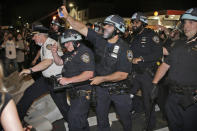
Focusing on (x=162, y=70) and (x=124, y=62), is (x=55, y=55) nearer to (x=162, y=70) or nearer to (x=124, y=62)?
(x=124, y=62)

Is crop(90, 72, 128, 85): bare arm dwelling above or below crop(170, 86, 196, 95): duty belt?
above

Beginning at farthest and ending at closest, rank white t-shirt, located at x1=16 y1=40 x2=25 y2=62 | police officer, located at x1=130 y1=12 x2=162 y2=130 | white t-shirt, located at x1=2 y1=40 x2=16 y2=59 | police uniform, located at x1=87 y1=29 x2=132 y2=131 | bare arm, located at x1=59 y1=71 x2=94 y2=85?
white t-shirt, located at x1=16 y1=40 x2=25 y2=62, white t-shirt, located at x1=2 y1=40 x2=16 y2=59, police officer, located at x1=130 y1=12 x2=162 y2=130, police uniform, located at x1=87 y1=29 x2=132 y2=131, bare arm, located at x1=59 y1=71 x2=94 y2=85

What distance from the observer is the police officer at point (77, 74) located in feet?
10.7

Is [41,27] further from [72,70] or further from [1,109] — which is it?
[1,109]

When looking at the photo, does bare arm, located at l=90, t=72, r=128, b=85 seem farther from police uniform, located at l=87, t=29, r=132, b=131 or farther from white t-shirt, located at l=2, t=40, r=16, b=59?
white t-shirt, located at l=2, t=40, r=16, b=59

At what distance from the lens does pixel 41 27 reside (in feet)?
14.9

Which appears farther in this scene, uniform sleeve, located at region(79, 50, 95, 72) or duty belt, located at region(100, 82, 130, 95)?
duty belt, located at region(100, 82, 130, 95)

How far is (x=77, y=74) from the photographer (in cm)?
341

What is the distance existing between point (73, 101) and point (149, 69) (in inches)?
81.0

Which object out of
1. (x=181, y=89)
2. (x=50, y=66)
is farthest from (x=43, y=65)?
(x=181, y=89)

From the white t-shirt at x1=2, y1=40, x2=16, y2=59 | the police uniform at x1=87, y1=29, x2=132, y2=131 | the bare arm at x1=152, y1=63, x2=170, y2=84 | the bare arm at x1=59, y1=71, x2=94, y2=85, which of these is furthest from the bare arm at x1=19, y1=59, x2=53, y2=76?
the white t-shirt at x1=2, y1=40, x2=16, y2=59

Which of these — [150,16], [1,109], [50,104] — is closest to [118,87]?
[50,104]

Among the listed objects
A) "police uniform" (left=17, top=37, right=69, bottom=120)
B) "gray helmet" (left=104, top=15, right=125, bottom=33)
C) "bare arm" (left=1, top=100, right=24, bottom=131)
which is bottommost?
"police uniform" (left=17, top=37, right=69, bottom=120)

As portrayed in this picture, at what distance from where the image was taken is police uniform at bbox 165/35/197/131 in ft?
9.95
